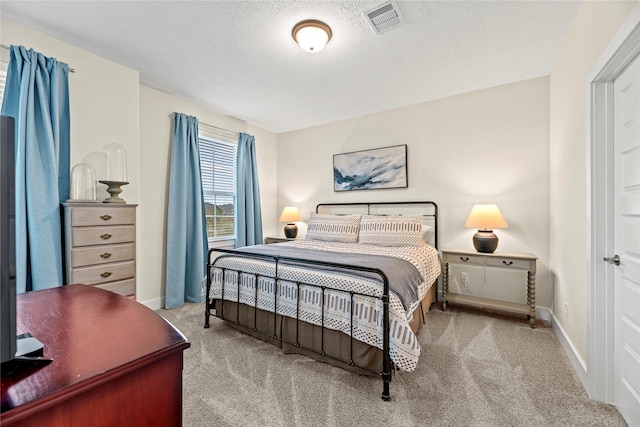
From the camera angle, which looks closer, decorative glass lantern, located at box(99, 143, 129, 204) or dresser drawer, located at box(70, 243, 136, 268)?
dresser drawer, located at box(70, 243, 136, 268)

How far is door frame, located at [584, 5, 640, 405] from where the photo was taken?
167cm

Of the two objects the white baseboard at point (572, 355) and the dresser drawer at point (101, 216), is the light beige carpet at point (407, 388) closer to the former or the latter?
the white baseboard at point (572, 355)

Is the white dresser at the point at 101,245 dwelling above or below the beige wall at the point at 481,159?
below

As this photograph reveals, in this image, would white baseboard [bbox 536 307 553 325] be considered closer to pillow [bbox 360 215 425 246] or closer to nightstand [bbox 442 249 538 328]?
nightstand [bbox 442 249 538 328]

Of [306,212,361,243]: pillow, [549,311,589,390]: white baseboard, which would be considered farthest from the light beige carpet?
[306,212,361,243]: pillow

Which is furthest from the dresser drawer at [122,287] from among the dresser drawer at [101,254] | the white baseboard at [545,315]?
the white baseboard at [545,315]

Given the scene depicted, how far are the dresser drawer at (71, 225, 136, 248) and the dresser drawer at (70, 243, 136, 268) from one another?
4cm

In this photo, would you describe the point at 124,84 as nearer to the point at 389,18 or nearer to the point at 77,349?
the point at 389,18

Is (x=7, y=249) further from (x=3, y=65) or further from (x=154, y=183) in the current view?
(x=154, y=183)

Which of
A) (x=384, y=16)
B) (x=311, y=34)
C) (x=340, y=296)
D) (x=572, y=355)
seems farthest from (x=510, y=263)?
(x=311, y=34)

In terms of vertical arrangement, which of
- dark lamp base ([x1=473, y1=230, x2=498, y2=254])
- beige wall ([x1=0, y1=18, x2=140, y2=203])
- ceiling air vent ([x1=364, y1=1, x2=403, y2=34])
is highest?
ceiling air vent ([x1=364, y1=1, x2=403, y2=34])

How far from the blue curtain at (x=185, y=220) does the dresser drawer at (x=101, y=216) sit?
84 centimetres

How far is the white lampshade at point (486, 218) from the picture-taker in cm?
294

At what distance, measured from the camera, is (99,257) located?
7.66ft
